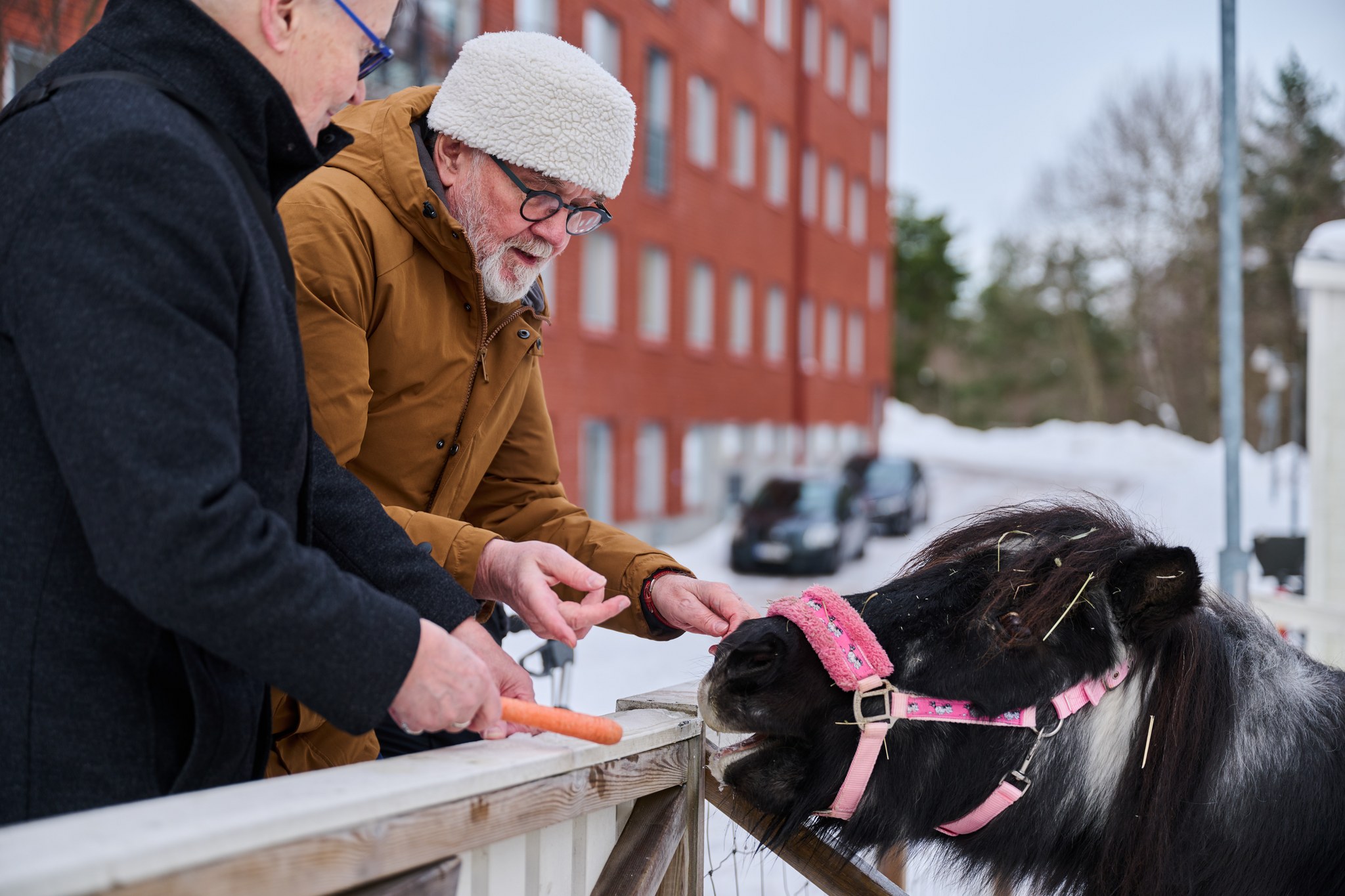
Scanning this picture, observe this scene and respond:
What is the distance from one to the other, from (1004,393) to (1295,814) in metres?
45.5

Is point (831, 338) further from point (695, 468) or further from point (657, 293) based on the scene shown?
point (657, 293)

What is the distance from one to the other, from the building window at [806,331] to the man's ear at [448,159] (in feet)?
79.9

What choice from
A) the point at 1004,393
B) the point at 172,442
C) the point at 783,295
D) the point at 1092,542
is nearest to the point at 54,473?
the point at 172,442

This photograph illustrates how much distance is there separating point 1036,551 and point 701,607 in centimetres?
58

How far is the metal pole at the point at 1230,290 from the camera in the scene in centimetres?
669

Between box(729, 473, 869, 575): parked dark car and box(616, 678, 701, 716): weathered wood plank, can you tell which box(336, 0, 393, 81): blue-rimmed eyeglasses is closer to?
box(616, 678, 701, 716): weathered wood plank

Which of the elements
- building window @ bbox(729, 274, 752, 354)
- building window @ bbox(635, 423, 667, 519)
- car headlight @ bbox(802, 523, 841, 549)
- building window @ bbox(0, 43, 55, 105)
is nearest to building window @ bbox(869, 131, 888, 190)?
building window @ bbox(729, 274, 752, 354)

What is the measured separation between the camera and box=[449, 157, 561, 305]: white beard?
6.80ft

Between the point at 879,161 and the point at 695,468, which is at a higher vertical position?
the point at 879,161

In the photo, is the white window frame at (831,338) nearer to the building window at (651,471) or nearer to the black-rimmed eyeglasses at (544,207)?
the building window at (651,471)

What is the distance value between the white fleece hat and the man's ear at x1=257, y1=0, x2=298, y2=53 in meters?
0.67

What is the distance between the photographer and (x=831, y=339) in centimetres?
2830

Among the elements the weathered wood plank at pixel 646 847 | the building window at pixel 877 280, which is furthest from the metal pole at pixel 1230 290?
the building window at pixel 877 280

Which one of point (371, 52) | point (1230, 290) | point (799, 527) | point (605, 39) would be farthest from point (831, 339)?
point (371, 52)
